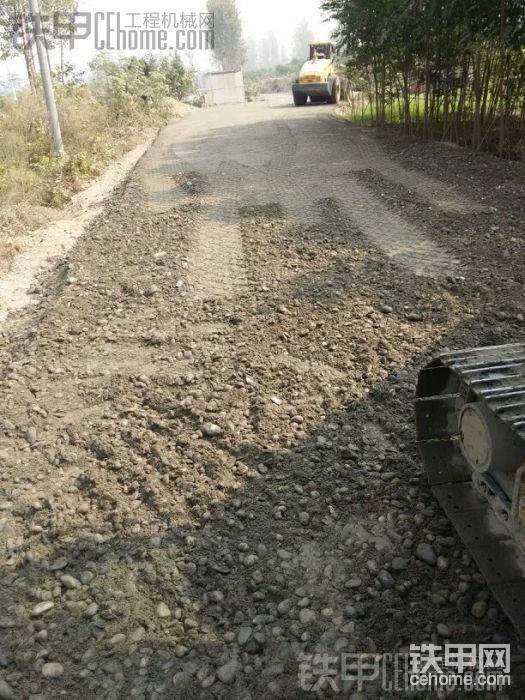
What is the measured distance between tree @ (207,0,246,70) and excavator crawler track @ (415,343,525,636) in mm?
90448

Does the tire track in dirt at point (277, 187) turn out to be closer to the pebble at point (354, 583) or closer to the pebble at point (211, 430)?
the pebble at point (211, 430)

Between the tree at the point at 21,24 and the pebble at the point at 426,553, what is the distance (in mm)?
20298

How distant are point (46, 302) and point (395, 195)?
522cm

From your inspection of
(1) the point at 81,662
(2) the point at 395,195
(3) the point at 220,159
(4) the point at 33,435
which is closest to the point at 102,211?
(3) the point at 220,159

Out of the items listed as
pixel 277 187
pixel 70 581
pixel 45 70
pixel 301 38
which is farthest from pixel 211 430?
pixel 301 38

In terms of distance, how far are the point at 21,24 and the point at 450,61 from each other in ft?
53.1

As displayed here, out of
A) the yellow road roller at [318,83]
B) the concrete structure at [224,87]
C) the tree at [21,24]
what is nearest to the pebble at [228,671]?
the tree at [21,24]

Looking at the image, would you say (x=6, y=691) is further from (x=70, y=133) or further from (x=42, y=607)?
(x=70, y=133)

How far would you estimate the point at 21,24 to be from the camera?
20.3 m

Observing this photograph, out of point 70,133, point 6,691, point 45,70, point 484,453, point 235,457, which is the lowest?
point 6,691

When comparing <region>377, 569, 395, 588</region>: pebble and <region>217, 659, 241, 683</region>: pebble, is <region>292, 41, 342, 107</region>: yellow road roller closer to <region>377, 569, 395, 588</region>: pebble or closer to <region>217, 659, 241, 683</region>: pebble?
<region>377, 569, 395, 588</region>: pebble

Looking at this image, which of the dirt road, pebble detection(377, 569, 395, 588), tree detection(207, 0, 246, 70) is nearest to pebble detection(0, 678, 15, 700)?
the dirt road

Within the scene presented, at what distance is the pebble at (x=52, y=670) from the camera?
7.25 ft

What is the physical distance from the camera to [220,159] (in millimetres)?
12055
